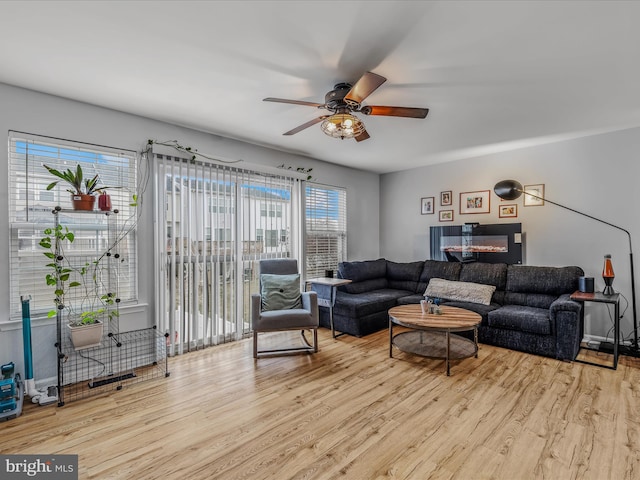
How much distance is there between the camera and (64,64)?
2.27 m

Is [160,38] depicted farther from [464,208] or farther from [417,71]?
[464,208]

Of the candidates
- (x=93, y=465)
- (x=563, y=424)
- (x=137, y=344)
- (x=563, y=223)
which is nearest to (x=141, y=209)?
(x=137, y=344)

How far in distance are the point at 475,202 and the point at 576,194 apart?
3.94 ft

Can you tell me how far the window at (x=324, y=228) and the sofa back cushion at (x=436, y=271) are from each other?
1.32 m

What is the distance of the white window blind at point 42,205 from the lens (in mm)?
2613

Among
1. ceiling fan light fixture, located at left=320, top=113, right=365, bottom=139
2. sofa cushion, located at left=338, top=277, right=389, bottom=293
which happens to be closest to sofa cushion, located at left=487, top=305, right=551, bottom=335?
sofa cushion, located at left=338, top=277, right=389, bottom=293

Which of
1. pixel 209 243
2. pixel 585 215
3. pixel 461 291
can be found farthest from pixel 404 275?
pixel 209 243

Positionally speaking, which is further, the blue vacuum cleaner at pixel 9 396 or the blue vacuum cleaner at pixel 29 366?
the blue vacuum cleaner at pixel 29 366

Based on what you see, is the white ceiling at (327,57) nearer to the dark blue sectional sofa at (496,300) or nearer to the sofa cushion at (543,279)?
the sofa cushion at (543,279)


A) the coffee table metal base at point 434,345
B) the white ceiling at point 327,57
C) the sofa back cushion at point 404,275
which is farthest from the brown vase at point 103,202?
the sofa back cushion at point 404,275

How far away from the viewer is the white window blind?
2.61 m

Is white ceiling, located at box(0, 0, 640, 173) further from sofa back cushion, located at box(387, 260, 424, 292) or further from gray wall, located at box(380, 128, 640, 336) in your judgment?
sofa back cushion, located at box(387, 260, 424, 292)

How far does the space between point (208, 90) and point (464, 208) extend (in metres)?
3.97

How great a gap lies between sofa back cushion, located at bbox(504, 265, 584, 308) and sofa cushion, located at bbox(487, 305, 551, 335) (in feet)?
0.69
